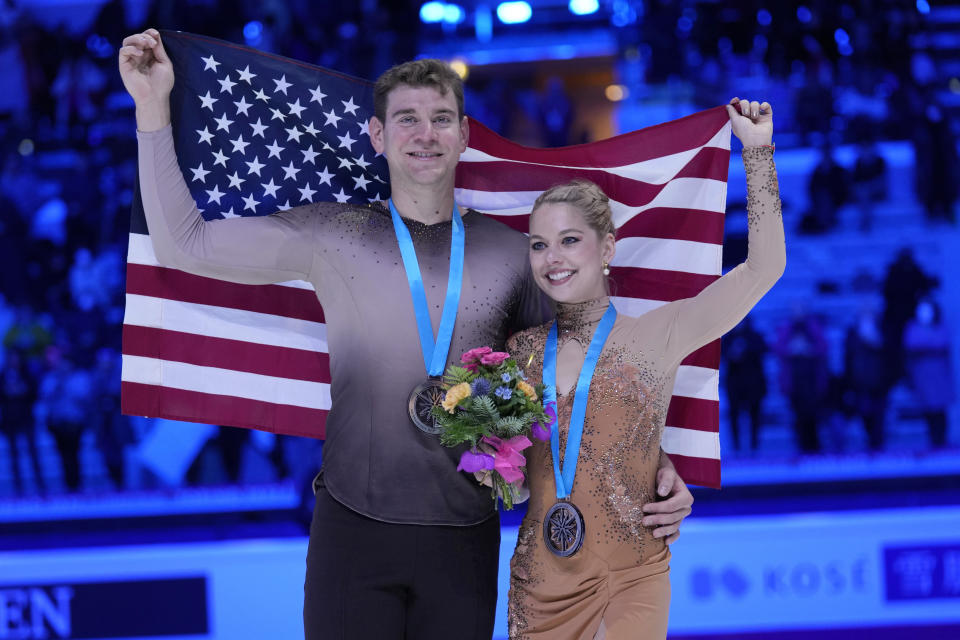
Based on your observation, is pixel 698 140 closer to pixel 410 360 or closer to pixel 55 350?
pixel 410 360

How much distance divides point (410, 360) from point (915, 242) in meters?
9.36

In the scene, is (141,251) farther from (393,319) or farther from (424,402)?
(424,402)

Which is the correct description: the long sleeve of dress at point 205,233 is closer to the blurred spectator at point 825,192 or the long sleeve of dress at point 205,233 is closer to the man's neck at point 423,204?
the man's neck at point 423,204

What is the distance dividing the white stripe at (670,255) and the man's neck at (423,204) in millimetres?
957

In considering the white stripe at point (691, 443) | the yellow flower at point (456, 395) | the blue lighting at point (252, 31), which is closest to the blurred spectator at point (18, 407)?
the blue lighting at point (252, 31)

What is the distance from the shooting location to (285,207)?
3393mm

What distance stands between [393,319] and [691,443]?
1.33 metres

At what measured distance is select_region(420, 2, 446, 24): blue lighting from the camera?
1249 cm

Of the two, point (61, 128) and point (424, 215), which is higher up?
point (61, 128)

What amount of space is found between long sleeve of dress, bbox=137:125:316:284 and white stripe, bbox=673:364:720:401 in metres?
1.45

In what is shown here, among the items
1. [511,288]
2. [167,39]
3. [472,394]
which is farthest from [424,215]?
[167,39]

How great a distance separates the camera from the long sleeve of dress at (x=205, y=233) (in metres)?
2.76

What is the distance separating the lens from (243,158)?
332 cm

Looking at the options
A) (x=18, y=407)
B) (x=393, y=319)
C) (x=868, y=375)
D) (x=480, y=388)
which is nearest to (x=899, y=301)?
(x=868, y=375)
